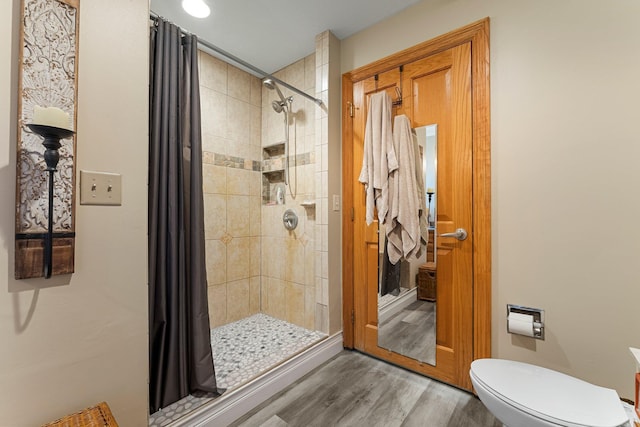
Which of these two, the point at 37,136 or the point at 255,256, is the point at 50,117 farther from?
the point at 255,256

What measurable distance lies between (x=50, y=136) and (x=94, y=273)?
477 mm

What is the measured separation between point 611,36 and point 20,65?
2.32 metres

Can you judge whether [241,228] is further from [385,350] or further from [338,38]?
[338,38]

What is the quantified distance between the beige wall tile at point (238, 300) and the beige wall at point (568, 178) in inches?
81.3

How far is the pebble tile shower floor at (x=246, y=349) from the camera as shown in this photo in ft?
4.38

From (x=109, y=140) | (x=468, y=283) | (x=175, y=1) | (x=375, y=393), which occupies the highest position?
(x=175, y=1)

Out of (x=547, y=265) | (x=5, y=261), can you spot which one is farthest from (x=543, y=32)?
(x=5, y=261)

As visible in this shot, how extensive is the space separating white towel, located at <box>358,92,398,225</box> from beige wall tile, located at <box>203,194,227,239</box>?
1.38 m

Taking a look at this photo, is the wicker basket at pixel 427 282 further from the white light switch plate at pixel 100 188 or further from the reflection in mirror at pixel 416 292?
the white light switch plate at pixel 100 188

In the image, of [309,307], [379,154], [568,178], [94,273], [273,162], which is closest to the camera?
[94,273]

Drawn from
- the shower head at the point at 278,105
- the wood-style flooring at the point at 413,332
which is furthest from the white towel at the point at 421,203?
the shower head at the point at 278,105

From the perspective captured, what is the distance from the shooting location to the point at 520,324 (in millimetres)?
1346

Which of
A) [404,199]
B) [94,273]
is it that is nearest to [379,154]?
[404,199]

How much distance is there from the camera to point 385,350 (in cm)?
193
